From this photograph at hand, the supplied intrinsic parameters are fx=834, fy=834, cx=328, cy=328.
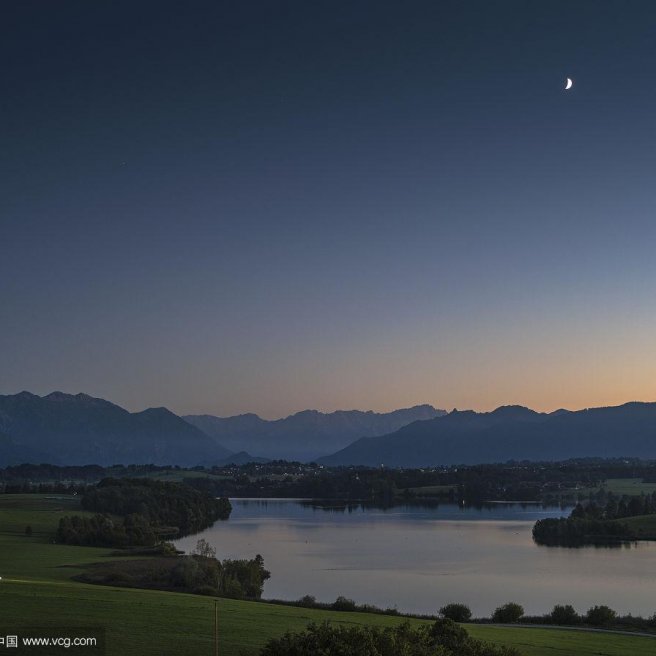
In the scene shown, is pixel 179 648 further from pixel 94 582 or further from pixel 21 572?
pixel 21 572

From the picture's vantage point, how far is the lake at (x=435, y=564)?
60.7 metres

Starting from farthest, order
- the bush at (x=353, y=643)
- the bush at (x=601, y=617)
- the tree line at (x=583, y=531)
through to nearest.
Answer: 1. the tree line at (x=583, y=531)
2. the bush at (x=601, y=617)
3. the bush at (x=353, y=643)

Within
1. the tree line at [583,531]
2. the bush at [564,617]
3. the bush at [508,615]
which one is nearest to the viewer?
the bush at [564,617]

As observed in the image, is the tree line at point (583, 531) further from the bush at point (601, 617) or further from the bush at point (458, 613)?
the bush at point (601, 617)

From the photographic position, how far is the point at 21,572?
194 ft

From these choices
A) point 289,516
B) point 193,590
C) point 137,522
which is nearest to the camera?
point 193,590

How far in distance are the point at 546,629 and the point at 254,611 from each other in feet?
49.4

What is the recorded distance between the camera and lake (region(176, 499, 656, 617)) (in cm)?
6069

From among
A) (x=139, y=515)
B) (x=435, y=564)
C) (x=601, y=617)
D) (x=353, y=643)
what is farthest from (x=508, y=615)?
(x=139, y=515)

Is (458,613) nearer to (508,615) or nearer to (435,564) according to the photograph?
(508,615)

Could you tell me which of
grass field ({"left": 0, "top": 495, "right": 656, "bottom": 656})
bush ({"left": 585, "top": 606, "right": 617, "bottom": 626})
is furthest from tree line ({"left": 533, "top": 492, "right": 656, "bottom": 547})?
grass field ({"left": 0, "top": 495, "right": 656, "bottom": 656})

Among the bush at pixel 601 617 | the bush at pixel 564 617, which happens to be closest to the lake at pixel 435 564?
the bush at pixel 564 617

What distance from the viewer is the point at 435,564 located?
80.8 meters

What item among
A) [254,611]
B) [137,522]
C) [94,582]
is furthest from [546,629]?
[137,522]
